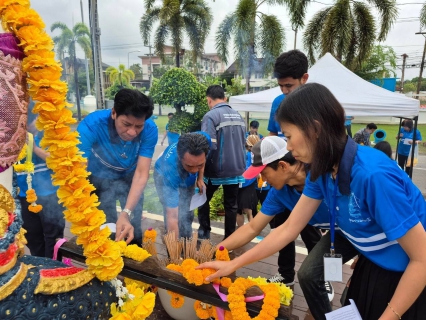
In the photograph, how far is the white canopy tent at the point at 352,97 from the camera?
5.51 meters

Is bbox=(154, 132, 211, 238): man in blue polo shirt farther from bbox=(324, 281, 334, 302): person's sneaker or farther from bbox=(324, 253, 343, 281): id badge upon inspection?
bbox=(324, 281, 334, 302): person's sneaker

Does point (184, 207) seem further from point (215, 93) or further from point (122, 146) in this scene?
point (215, 93)

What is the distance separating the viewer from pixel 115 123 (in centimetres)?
233

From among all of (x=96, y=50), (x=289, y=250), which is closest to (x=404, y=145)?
(x=289, y=250)

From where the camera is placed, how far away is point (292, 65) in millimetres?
2736

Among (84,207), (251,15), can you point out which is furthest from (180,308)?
(251,15)

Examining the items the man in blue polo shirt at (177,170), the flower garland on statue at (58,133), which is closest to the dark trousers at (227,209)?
the man in blue polo shirt at (177,170)

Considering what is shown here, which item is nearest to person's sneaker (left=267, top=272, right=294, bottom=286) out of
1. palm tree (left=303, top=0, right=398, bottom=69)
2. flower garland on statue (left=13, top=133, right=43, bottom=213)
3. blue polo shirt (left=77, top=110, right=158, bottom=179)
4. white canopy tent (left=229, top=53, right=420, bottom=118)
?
blue polo shirt (left=77, top=110, right=158, bottom=179)

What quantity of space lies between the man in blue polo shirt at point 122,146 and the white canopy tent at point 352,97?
440 centimetres

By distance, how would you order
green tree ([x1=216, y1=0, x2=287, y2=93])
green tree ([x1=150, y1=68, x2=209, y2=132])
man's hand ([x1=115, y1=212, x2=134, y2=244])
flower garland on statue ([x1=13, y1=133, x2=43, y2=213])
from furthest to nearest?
green tree ([x1=216, y1=0, x2=287, y2=93]) → green tree ([x1=150, y1=68, x2=209, y2=132]) → flower garland on statue ([x1=13, y1=133, x2=43, y2=213]) → man's hand ([x1=115, y1=212, x2=134, y2=244])

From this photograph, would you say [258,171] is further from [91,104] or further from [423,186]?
[423,186]

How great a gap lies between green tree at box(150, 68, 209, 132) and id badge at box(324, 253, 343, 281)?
665cm

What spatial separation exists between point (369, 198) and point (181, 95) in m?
7.08

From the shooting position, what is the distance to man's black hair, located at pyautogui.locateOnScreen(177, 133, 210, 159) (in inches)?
101
